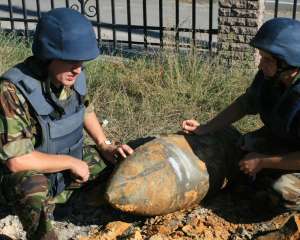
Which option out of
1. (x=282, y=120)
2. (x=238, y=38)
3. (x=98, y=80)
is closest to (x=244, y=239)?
(x=282, y=120)

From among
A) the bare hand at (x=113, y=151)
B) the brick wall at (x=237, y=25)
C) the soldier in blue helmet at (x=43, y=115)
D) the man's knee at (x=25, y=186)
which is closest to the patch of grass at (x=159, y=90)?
the brick wall at (x=237, y=25)

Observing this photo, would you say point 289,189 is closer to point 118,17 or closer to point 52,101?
point 52,101

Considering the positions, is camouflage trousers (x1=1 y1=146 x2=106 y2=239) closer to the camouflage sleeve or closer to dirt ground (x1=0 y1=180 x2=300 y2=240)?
the camouflage sleeve

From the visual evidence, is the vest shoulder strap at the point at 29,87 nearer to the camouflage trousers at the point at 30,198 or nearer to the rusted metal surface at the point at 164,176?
the camouflage trousers at the point at 30,198

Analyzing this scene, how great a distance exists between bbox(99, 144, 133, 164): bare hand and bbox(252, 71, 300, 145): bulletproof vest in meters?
0.85

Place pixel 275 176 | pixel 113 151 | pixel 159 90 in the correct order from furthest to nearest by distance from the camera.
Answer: pixel 159 90, pixel 113 151, pixel 275 176

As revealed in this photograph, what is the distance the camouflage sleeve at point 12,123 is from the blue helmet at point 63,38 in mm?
247

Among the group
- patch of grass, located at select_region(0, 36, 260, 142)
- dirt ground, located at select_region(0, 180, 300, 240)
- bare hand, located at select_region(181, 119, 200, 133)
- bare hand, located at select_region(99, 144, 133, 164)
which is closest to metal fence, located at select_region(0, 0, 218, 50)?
patch of grass, located at select_region(0, 36, 260, 142)

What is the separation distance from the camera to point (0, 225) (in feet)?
11.3

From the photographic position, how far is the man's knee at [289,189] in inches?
127

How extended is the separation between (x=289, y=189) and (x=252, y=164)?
250 millimetres

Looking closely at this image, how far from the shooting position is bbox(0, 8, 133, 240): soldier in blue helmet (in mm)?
2928

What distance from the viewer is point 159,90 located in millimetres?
5270

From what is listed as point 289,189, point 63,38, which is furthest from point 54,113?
point 289,189
